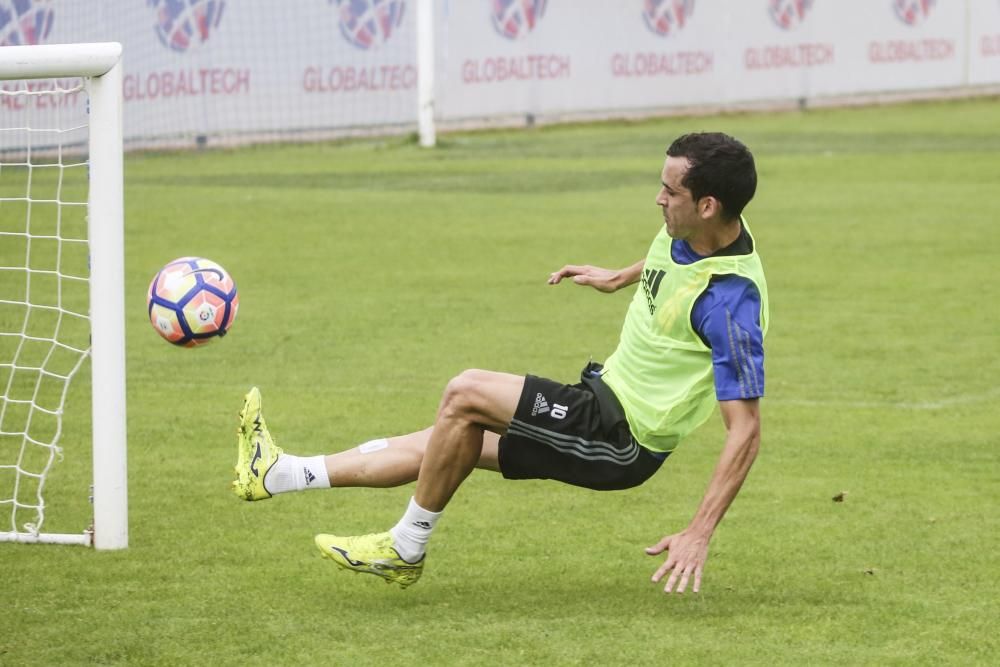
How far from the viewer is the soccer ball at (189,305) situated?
640 centimetres

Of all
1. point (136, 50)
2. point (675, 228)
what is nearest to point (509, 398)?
point (675, 228)

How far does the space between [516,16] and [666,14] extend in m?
3.81

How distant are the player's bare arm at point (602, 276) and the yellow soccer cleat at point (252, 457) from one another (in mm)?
1220

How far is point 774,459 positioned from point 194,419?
3.11 m

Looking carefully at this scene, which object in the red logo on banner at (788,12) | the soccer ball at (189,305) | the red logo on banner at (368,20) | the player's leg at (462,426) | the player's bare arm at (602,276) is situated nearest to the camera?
the player's leg at (462,426)

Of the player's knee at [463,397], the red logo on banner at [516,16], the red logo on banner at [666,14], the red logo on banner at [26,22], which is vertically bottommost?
the player's knee at [463,397]

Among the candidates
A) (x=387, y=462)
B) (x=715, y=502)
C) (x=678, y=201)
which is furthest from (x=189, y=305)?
(x=715, y=502)

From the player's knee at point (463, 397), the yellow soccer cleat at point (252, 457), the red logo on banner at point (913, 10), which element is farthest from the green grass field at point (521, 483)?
the red logo on banner at point (913, 10)

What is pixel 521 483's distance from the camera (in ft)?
25.0

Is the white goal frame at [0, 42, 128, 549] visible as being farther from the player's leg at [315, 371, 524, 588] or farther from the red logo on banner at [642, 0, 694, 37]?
the red logo on banner at [642, 0, 694, 37]

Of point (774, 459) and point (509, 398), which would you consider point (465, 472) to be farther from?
point (774, 459)

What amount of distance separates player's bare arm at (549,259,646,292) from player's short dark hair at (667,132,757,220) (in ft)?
2.69

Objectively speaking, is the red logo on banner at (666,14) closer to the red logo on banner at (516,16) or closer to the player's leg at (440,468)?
the red logo on banner at (516,16)

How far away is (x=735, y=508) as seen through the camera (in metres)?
7.18
